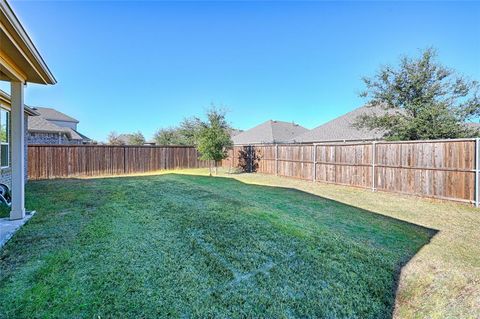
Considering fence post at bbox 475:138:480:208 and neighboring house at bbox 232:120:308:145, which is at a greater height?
neighboring house at bbox 232:120:308:145

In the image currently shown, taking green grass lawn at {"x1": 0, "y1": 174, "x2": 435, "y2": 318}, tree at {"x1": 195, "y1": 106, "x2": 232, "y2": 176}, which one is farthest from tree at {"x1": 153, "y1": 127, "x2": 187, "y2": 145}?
green grass lawn at {"x1": 0, "y1": 174, "x2": 435, "y2": 318}

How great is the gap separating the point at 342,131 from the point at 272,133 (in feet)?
25.5

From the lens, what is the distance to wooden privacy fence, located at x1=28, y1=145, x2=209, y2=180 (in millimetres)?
11670

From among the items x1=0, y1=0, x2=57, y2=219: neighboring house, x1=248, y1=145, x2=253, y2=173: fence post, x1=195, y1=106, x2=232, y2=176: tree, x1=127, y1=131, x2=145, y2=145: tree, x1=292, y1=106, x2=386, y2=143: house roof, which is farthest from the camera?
x1=127, y1=131, x2=145, y2=145: tree

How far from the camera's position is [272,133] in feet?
80.6

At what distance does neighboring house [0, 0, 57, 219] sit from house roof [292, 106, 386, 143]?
15794 mm

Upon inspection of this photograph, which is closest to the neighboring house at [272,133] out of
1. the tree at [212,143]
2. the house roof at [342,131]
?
the house roof at [342,131]

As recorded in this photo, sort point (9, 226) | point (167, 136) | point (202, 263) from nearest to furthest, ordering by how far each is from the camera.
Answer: point (202, 263)
point (9, 226)
point (167, 136)

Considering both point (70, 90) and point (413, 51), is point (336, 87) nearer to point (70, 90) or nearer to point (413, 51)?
point (413, 51)

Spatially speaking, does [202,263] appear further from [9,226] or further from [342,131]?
[342,131]

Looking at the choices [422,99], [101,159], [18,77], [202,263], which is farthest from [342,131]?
[18,77]

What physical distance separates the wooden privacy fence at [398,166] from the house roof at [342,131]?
6.53 meters

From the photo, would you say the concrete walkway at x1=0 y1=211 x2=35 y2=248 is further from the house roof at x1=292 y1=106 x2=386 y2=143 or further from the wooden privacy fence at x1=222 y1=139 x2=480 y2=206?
the house roof at x1=292 y1=106 x2=386 y2=143

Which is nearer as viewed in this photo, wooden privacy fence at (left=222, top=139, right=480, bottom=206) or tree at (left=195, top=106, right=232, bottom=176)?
wooden privacy fence at (left=222, top=139, right=480, bottom=206)
